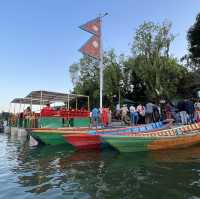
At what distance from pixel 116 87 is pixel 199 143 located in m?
31.8

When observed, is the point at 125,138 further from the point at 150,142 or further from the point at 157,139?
the point at 157,139

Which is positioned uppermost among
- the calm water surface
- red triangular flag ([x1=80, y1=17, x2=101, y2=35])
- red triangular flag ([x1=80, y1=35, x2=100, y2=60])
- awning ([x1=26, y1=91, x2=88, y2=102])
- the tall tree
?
the tall tree

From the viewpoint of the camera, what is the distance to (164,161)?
11.3 metres

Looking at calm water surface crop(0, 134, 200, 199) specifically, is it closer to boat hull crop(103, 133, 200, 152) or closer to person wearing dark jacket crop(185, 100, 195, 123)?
boat hull crop(103, 133, 200, 152)

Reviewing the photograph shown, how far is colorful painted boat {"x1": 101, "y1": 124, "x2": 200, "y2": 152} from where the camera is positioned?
12986 mm

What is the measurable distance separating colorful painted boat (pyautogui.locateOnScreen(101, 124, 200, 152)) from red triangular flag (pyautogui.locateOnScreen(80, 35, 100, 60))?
315 inches

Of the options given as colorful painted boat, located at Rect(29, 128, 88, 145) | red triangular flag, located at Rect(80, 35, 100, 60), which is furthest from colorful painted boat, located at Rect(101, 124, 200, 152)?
red triangular flag, located at Rect(80, 35, 100, 60)

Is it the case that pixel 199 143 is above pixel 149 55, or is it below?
below

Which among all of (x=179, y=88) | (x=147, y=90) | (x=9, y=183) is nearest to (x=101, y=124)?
(x=9, y=183)

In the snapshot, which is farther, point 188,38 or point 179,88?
point 179,88

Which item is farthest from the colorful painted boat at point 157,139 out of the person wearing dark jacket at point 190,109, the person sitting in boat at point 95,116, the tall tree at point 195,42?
the tall tree at point 195,42

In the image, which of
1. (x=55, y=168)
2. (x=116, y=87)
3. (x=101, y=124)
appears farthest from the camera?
(x=116, y=87)

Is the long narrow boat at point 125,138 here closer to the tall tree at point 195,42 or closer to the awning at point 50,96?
the awning at point 50,96

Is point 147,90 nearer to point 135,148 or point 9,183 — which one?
point 135,148
